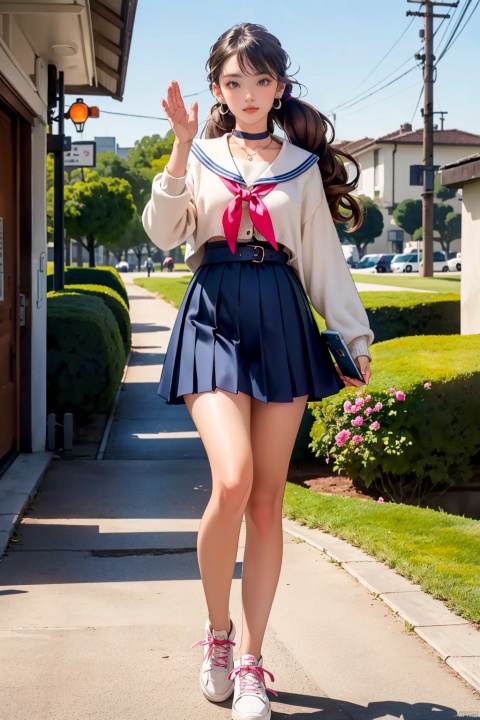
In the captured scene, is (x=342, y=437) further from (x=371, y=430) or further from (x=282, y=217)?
(x=282, y=217)

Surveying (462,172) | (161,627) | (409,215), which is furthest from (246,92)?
(409,215)

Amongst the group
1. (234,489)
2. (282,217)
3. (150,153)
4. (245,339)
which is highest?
(150,153)

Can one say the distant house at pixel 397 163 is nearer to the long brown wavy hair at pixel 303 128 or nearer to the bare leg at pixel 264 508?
the long brown wavy hair at pixel 303 128

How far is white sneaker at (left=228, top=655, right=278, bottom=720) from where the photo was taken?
3076mm

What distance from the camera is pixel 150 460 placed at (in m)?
7.85

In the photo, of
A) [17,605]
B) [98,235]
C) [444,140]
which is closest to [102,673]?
[17,605]

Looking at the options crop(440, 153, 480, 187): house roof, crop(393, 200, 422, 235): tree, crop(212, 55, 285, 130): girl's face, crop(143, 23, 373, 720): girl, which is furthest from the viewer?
crop(393, 200, 422, 235): tree

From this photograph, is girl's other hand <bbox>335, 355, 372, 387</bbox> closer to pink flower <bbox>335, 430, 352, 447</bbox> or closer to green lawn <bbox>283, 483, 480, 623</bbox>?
green lawn <bbox>283, 483, 480, 623</bbox>

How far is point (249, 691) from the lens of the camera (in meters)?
3.12

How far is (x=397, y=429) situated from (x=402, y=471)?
308 millimetres

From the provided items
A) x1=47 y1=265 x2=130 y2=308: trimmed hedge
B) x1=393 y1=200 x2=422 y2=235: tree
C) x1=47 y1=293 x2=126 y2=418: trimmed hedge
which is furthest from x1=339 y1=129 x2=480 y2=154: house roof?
x1=47 y1=293 x2=126 y2=418: trimmed hedge

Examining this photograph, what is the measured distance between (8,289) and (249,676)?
14.7 ft

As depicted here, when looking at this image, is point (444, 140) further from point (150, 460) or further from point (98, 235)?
point (150, 460)

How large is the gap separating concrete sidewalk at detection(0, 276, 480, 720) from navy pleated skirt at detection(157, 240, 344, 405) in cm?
99
